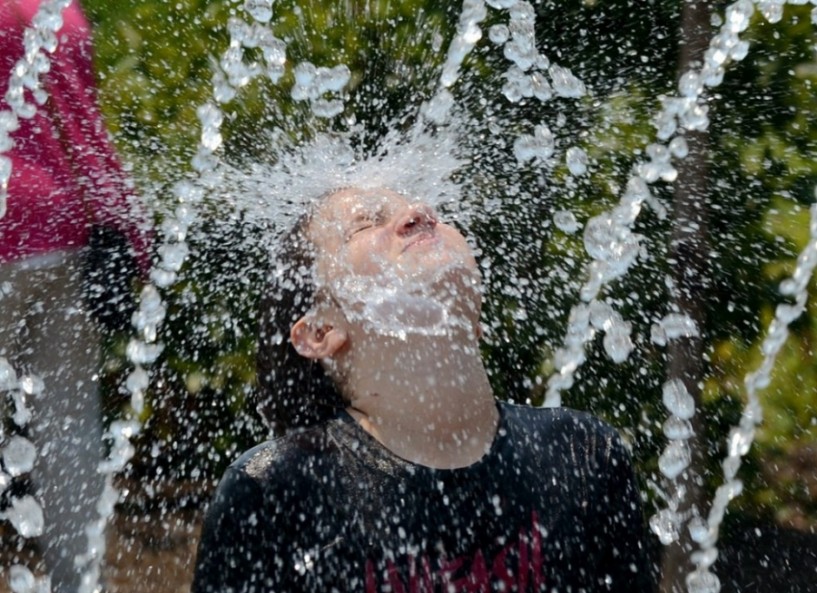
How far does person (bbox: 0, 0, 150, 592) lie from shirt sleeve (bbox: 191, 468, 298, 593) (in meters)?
0.94

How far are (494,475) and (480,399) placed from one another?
13cm

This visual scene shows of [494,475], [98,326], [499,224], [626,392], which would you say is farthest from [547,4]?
[494,475]

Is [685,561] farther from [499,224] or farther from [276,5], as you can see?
[276,5]

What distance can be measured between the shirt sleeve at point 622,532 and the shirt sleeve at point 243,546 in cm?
54

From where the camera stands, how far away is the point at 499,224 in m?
3.31

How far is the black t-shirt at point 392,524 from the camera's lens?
1781 mm

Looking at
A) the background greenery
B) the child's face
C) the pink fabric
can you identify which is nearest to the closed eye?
the child's face

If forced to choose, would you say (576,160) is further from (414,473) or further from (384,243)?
(414,473)

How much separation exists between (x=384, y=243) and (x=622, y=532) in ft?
2.13

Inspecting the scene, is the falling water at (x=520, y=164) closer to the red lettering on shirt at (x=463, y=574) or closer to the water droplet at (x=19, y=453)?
the water droplet at (x=19, y=453)

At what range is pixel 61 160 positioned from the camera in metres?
2.53

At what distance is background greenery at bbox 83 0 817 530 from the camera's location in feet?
10.3

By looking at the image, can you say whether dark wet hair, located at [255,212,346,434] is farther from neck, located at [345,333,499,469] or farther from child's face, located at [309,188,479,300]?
neck, located at [345,333,499,469]

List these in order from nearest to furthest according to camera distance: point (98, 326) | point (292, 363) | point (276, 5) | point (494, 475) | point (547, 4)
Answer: point (494, 475)
point (292, 363)
point (98, 326)
point (547, 4)
point (276, 5)
